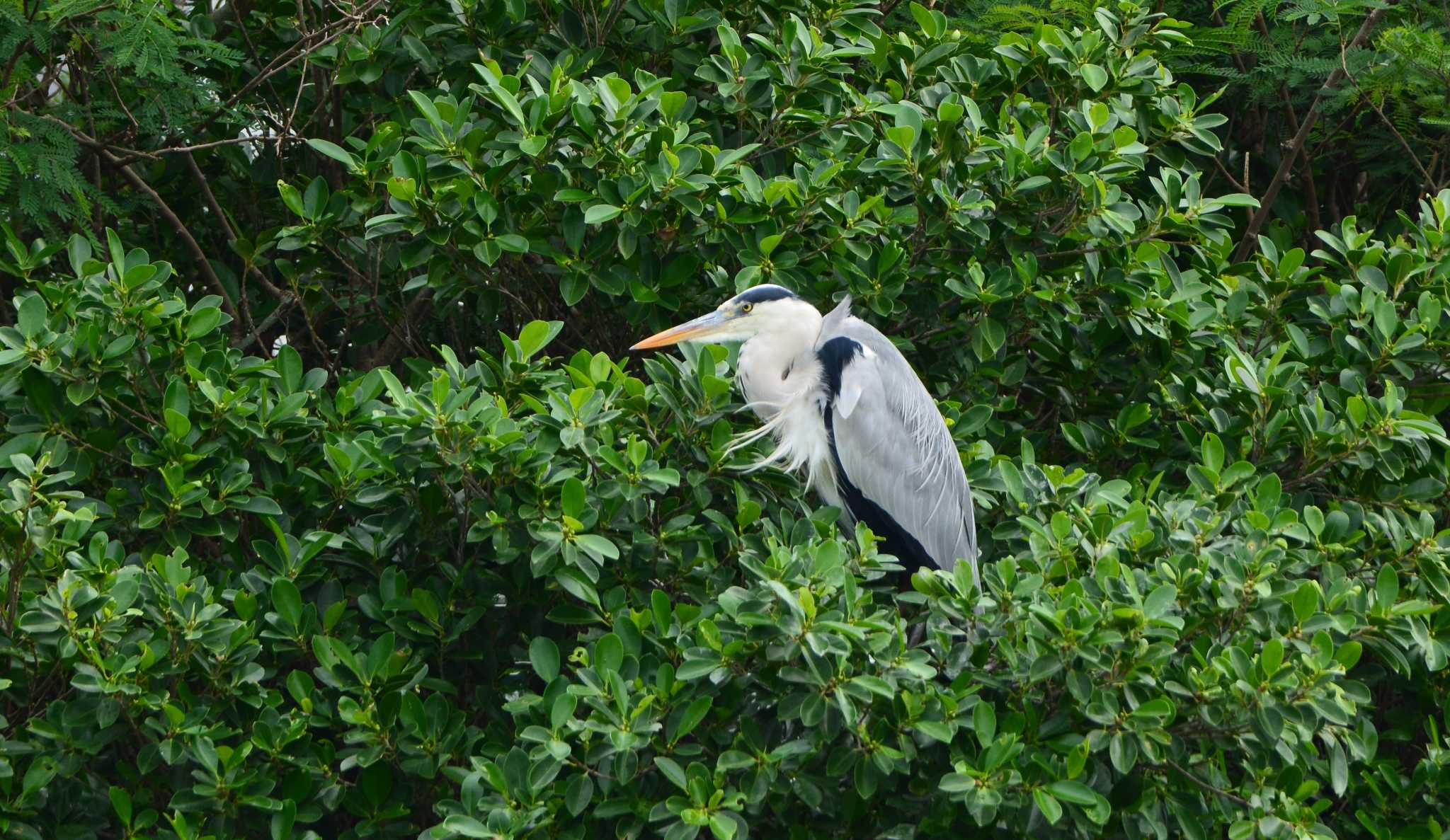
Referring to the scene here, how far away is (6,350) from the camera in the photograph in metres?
3.24

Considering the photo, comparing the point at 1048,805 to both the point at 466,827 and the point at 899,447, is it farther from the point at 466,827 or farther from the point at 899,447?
the point at 899,447

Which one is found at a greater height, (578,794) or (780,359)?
(578,794)

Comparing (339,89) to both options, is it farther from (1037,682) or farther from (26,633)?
(1037,682)

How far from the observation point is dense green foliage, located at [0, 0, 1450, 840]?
9.88 ft

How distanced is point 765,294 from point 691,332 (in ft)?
0.74

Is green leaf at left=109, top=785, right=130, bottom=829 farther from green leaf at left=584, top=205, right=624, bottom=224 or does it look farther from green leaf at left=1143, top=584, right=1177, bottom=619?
green leaf at left=1143, top=584, right=1177, bottom=619

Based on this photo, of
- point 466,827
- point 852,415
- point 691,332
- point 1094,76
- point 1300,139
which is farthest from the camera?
point 1300,139

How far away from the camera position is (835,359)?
4.29 metres

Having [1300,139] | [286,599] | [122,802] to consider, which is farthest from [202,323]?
[1300,139]

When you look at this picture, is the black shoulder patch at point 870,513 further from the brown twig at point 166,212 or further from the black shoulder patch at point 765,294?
the brown twig at point 166,212

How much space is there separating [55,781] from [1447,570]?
3.20 metres

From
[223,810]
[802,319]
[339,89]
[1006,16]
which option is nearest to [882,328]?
[802,319]

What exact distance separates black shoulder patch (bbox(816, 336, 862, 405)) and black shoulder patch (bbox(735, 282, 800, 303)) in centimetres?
18

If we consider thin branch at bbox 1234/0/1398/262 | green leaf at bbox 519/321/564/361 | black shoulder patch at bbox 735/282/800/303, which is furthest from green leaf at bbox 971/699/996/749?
thin branch at bbox 1234/0/1398/262
